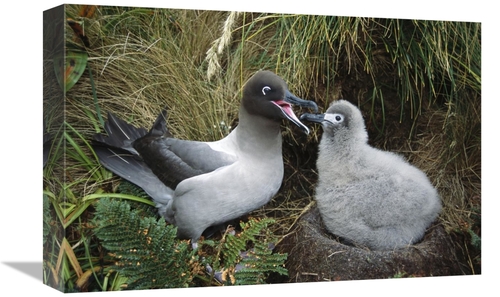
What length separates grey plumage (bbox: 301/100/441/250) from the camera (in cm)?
685

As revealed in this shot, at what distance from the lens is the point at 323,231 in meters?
6.91

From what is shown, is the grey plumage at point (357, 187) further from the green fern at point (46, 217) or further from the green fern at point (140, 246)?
the green fern at point (46, 217)

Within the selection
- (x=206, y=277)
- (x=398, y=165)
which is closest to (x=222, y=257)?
(x=206, y=277)

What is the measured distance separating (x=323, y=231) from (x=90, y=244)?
1921 millimetres

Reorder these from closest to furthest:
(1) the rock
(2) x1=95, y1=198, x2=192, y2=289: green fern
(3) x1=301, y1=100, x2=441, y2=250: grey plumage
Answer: (2) x1=95, y1=198, x2=192, y2=289: green fern < (1) the rock < (3) x1=301, y1=100, x2=441, y2=250: grey plumage

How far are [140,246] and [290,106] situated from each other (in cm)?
156

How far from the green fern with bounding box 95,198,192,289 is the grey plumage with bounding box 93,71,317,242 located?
18cm

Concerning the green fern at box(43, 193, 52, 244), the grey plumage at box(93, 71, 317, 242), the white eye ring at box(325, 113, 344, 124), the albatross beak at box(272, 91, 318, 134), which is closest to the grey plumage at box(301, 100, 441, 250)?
the white eye ring at box(325, 113, 344, 124)

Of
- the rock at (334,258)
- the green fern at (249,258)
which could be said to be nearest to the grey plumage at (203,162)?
the green fern at (249,258)

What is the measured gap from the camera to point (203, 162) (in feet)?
20.8

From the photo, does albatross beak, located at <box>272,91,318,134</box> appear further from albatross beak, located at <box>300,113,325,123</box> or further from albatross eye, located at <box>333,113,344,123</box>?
Result: albatross eye, located at <box>333,113,344,123</box>

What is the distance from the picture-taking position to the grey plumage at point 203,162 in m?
6.31

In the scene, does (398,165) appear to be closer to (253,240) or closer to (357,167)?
(357,167)

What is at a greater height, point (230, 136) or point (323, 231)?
point (230, 136)
